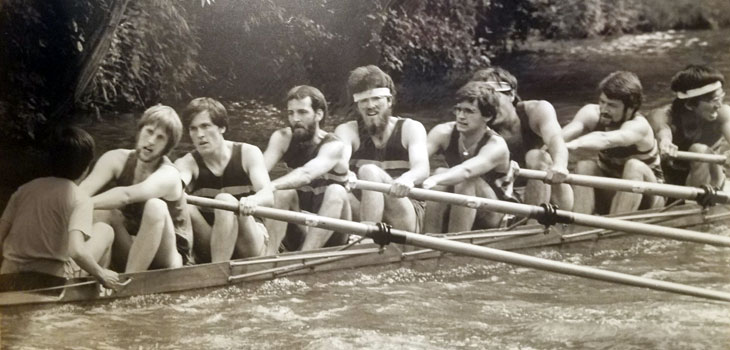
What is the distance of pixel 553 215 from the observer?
12.0 ft

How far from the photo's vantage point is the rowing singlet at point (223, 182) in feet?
11.3

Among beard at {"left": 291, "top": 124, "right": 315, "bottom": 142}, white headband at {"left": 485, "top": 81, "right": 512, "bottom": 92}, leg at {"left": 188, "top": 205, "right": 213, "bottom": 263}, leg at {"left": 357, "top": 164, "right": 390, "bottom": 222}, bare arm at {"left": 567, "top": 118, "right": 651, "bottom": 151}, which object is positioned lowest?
leg at {"left": 188, "top": 205, "right": 213, "bottom": 263}

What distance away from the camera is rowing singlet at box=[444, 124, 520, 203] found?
3639mm

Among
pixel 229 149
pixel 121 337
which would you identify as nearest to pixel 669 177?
pixel 229 149

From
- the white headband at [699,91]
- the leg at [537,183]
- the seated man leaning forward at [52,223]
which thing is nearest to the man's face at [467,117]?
the leg at [537,183]

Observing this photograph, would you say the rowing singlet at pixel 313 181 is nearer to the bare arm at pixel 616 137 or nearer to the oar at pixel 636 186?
the oar at pixel 636 186

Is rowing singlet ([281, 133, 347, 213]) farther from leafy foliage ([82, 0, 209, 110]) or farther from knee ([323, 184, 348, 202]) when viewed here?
leafy foliage ([82, 0, 209, 110])

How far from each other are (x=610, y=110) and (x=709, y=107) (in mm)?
424

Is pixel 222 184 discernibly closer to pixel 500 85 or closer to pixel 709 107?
pixel 500 85

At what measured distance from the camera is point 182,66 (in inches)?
132

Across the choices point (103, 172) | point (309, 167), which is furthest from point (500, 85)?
point (103, 172)

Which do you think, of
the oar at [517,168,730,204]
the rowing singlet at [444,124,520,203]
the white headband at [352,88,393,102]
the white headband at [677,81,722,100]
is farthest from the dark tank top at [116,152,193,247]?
the white headband at [677,81,722,100]

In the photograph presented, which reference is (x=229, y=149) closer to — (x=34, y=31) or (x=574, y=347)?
(x=34, y=31)

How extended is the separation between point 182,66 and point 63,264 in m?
0.83
